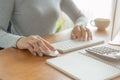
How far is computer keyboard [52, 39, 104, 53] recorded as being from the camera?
38.4 inches

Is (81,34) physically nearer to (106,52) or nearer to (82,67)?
(106,52)

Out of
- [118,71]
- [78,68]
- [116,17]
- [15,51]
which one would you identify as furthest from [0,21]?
[116,17]

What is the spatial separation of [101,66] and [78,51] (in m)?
0.18

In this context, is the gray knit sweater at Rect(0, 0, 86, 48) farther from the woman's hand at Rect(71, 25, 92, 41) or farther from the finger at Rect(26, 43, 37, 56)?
the woman's hand at Rect(71, 25, 92, 41)

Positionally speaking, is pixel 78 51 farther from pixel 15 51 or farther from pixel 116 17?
pixel 116 17

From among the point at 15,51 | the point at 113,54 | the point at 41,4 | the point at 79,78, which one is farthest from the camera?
the point at 41,4

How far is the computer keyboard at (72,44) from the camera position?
98cm

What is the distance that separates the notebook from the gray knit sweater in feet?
0.94

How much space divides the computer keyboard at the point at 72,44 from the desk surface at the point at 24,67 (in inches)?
4.5

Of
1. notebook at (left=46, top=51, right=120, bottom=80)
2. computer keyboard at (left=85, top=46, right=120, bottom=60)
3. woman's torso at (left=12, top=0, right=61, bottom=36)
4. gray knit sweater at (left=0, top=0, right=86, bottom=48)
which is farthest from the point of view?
woman's torso at (left=12, top=0, right=61, bottom=36)

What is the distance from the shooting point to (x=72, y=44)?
3.40 feet

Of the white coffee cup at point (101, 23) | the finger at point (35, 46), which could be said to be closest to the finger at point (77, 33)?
the white coffee cup at point (101, 23)

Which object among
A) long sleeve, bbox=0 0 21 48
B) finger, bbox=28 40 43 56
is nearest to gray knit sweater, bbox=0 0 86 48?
long sleeve, bbox=0 0 21 48

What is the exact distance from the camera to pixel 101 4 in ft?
6.95
